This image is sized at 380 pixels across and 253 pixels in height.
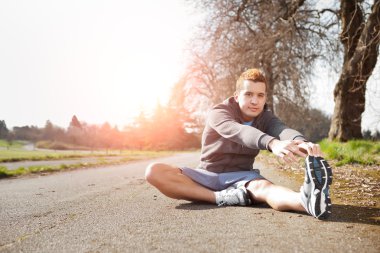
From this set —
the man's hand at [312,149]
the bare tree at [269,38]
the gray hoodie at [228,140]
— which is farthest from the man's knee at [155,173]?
the bare tree at [269,38]

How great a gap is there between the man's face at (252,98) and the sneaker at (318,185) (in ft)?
3.80

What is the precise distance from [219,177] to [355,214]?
4.31ft

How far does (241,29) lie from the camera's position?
1203 centimetres

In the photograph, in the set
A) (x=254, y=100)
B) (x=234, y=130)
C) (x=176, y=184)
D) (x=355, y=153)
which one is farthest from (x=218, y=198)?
(x=355, y=153)

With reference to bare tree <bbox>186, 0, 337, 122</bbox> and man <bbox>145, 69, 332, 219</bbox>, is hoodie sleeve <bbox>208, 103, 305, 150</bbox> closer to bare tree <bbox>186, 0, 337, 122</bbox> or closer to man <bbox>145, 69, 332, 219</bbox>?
man <bbox>145, 69, 332, 219</bbox>

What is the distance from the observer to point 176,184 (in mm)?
3547

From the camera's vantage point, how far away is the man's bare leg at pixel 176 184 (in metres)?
3.48

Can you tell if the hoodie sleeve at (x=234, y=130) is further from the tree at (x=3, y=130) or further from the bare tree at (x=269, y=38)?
the tree at (x=3, y=130)

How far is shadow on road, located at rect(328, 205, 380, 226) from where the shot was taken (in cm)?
256

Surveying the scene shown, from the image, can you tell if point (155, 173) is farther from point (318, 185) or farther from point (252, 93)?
point (318, 185)

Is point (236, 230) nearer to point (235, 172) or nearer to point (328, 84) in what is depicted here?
point (235, 172)

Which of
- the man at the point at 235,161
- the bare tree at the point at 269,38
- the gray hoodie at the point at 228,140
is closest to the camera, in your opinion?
the man at the point at 235,161

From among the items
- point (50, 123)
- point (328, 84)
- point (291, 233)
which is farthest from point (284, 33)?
point (50, 123)

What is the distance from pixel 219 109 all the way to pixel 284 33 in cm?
653
